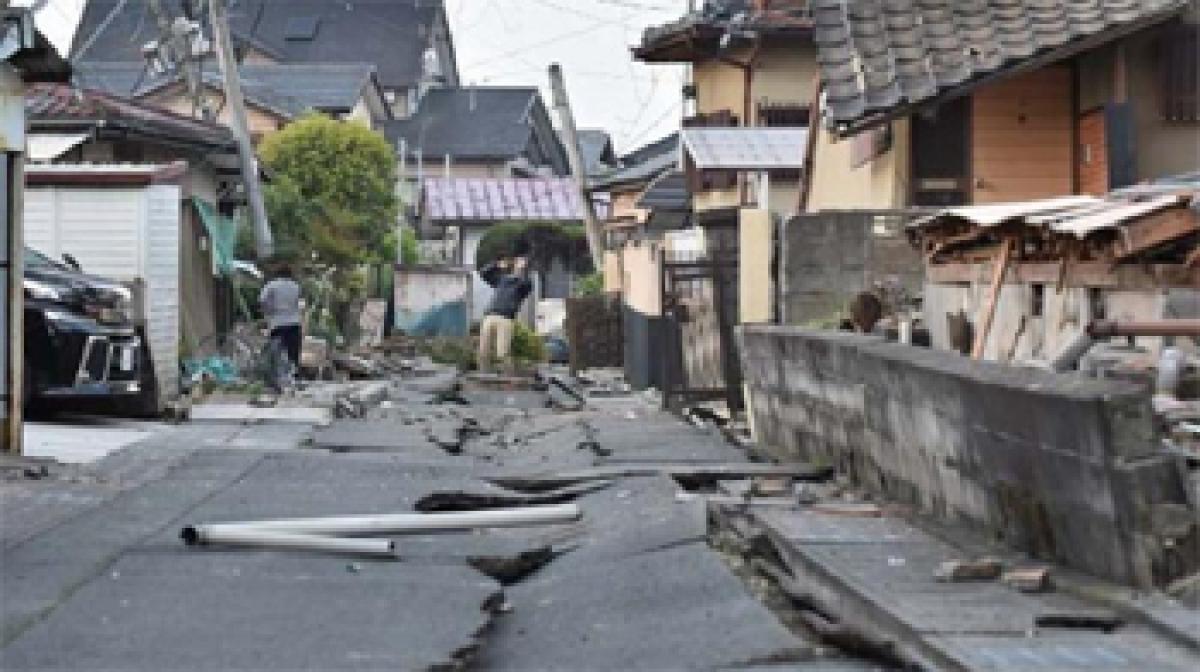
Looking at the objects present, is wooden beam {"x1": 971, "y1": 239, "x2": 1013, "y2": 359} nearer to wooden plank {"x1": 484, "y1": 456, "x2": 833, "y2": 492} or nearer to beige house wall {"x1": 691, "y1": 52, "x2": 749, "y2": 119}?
wooden plank {"x1": 484, "y1": 456, "x2": 833, "y2": 492}

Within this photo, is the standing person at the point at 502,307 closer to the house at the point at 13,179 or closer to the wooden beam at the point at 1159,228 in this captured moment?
the house at the point at 13,179

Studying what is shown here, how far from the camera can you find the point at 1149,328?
10.5 meters

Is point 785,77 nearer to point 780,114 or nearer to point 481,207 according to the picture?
point 780,114

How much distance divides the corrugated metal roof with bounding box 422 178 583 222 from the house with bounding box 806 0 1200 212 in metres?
43.2

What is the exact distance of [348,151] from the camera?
5381 cm

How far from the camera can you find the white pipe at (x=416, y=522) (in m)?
11.4

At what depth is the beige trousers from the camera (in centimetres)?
3050

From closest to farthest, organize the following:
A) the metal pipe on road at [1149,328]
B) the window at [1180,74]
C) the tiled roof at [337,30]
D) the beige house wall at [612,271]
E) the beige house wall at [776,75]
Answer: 1. the metal pipe on road at [1149,328]
2. the window at [1180,74]
3. the beige house wall at [776,75]
4. the beige house wall at [612,271]
5. the tiled roof at [337,30]

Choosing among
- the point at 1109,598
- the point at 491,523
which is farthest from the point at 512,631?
the point at 491,523

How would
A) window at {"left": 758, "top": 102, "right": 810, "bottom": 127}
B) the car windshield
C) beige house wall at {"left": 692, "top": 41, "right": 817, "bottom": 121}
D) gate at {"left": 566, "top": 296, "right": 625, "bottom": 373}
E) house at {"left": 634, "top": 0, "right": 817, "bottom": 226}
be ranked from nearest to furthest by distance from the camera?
1. the car windshield
2. house at {"left": 634, "top": 0, "right": 817, "bottom": 226}
3. beige house wall at {"left": 692, "top": 41, "right": 817, "bottom": 121}
4. window at {"left": 758, "top": 102, "right": 810, "bottom": 127}
5. gate at {"left": 566, "top": 296, "right": 625, "bottom": 373}

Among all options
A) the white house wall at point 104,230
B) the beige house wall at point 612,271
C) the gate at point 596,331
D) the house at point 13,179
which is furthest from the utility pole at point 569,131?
the house at point 13,179

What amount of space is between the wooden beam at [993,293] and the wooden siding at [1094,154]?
4783 millimetres

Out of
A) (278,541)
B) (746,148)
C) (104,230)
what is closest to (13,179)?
(104,230)

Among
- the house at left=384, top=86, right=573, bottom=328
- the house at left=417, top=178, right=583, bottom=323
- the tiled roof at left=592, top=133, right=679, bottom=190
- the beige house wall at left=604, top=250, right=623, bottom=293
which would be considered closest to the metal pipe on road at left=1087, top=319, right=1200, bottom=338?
the beige house wall at left=604, top=250, right=623, bottom=293
